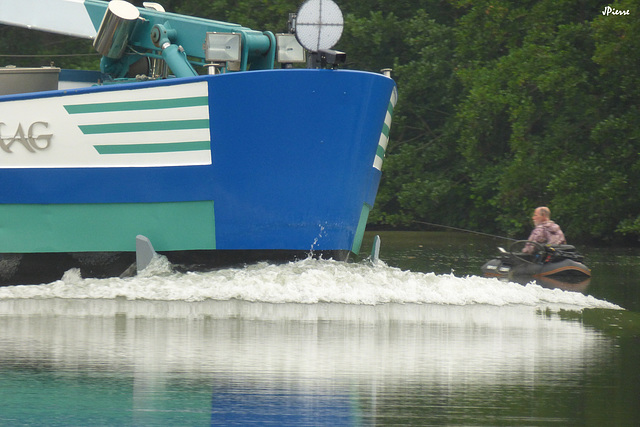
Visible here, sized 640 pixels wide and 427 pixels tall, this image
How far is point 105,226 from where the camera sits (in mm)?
10523

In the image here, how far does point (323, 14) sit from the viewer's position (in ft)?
33.4

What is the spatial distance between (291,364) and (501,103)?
16.5m

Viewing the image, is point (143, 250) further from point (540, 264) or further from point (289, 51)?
point (540, 264)

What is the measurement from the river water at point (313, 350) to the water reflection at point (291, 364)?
0.05 feet

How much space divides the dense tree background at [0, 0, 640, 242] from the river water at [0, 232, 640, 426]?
27.8 feet

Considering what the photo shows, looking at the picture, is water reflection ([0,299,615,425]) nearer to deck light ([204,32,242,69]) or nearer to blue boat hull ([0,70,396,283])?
blue boat hull ([0,70,396,283])

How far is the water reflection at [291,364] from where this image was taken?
497cm

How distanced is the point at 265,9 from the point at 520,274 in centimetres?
1701

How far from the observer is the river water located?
16.4 ft

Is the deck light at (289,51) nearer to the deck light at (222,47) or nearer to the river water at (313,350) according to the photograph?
the deck light at (222,47)

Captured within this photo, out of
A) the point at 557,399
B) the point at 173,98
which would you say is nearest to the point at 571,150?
the point at 173,98

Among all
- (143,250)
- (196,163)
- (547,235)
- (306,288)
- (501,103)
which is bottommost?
(306,288)

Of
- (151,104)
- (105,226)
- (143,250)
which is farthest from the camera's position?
(105,226)

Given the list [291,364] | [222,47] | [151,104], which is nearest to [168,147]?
[151,104]
